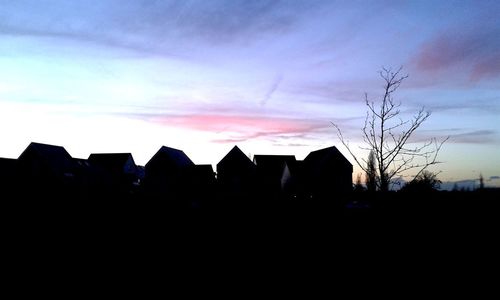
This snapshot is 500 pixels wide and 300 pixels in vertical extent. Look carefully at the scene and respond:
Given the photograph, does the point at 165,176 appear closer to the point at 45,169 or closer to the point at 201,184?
the point at 201,184

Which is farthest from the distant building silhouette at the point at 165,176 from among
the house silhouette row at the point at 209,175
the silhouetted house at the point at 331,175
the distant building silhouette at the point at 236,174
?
the silhouetted house at the point at 331,175

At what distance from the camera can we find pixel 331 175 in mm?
43094

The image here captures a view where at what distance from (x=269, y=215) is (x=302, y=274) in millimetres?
14242

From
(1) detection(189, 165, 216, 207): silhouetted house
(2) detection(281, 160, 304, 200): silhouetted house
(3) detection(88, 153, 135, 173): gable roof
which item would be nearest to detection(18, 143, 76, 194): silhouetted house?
(1) detection(189, 165, 216, 207): silhouetted house

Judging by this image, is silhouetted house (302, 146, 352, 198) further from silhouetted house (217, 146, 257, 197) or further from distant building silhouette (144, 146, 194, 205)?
distant building silhouette (144, 146, 194, 205)

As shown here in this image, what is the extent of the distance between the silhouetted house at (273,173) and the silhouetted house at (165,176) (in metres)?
10.5

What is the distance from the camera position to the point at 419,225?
1727 centimetres

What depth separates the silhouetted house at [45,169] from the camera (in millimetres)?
33500

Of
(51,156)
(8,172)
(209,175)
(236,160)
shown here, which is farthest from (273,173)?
(8,172)

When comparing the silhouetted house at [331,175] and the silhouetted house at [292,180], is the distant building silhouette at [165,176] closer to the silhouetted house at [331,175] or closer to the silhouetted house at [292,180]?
the silhouetted house at [292,180]

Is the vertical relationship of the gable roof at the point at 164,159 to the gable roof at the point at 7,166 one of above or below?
above

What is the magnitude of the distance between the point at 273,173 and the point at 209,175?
945 centimetres

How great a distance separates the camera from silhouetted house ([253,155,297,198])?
43406mm

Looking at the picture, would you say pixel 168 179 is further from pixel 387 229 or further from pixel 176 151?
pixel 387 229
